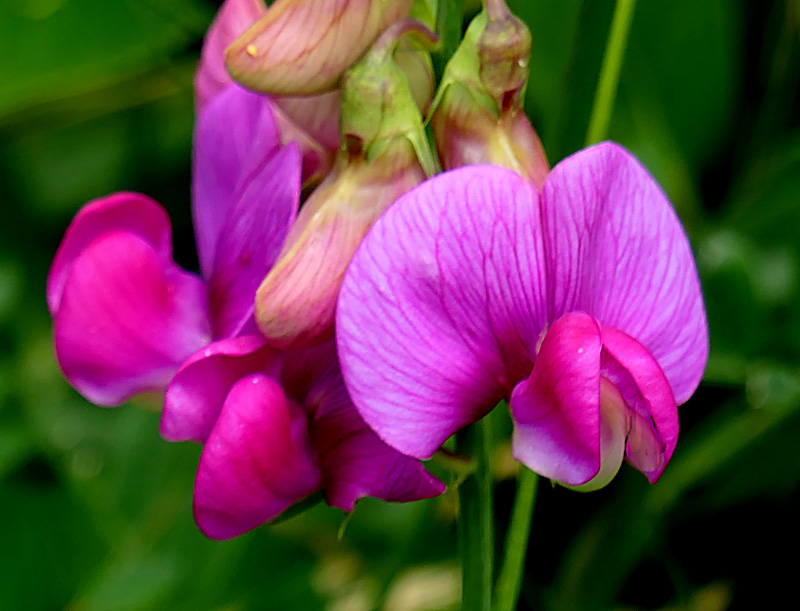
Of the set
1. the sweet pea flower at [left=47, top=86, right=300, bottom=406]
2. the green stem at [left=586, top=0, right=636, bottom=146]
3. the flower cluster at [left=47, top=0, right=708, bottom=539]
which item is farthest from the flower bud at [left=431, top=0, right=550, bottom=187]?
the green stem at [left=586, top=0, right=636, bottom=146]

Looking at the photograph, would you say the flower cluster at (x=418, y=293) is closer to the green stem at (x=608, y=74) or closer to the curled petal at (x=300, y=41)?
the curled petal at (x=300, y=41)

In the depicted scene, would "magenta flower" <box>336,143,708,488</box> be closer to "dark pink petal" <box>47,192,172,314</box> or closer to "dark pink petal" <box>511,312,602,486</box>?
"dark pink petal" <box>511,312,602,486</box>

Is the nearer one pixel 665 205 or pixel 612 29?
pixel 665 205

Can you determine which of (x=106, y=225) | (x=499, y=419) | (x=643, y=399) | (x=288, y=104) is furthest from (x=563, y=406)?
(x=499, y=419)

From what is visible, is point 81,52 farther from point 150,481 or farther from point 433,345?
point 433,345

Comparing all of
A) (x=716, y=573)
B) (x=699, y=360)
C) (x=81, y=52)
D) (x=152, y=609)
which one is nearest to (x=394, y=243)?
(x=699, y=360)
